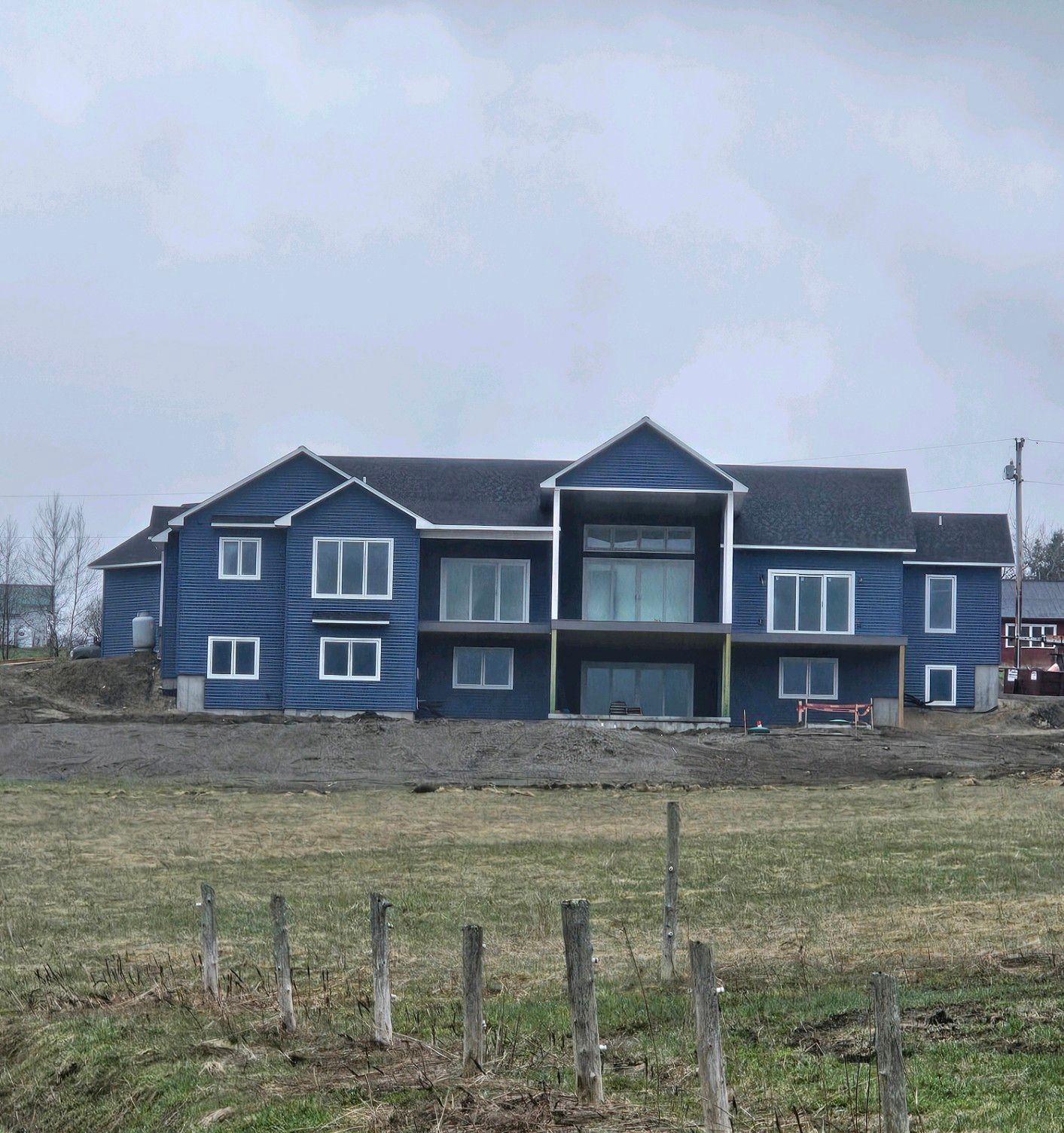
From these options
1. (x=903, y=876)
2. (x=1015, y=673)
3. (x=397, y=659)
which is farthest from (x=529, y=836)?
(x=1015, y=673)

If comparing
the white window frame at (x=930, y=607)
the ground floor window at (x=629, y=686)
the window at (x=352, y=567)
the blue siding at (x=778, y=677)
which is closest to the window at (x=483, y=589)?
the window at (x=352, y=567)

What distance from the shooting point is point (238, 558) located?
45594mm

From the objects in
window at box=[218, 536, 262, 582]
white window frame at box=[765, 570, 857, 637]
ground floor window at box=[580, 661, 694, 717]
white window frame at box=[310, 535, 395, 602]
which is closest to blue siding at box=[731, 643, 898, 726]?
white window frame at box=[765, 570, 857, 637]

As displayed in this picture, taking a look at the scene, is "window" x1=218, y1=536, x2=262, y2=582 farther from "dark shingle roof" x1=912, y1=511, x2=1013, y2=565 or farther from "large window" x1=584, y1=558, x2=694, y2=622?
"dark shingle roof" x1=912, y1=511, x2=1013, y2=565

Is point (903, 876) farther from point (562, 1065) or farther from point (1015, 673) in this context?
point (1015, 673)

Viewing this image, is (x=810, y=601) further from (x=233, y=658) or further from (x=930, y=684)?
(x=233, y=658)

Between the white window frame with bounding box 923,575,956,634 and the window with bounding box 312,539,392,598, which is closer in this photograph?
the window with bounding box 312,539,392,598

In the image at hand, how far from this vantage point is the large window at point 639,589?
4638cm

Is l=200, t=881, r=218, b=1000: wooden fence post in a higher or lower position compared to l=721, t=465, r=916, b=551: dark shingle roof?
lower

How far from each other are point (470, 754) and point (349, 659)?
909 cm

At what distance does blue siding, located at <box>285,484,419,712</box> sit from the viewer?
44.6m

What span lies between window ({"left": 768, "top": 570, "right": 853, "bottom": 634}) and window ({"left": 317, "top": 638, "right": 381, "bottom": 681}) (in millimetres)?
12358

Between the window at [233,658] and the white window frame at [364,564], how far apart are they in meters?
2.76

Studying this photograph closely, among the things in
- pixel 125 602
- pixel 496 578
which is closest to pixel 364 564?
pixel 496 578
